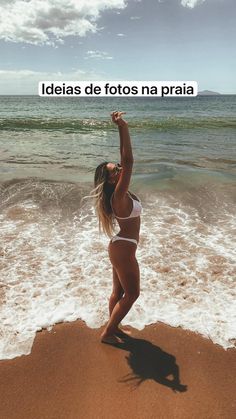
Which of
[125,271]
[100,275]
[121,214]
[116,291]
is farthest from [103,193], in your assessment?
[100,275]

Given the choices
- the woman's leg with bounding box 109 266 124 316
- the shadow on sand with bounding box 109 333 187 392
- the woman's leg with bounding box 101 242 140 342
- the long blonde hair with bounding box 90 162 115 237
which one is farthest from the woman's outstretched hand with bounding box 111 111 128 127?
the shadow on sand with bounding box 109 333 187 392

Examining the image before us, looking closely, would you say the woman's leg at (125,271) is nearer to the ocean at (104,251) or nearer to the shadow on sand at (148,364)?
the shadow on sand at (148,364)

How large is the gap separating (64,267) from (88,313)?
4.58ft

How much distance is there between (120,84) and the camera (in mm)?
6133

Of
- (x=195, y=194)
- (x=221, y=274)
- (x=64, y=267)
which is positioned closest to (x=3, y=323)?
(x=64, y=267)

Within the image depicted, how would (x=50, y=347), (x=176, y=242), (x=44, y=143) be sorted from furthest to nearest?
(x=44, y=143)
(x=176, y=242)
(x=50, y=347)

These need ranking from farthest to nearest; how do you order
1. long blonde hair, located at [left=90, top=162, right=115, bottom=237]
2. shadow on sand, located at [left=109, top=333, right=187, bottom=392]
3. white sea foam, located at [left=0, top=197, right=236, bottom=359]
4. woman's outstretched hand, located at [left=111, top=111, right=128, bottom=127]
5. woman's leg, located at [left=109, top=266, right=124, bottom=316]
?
white sea foam, located at [left=0, top=197, right=236, bottom=359] → woman's leg, located at [left=109, top=266, right=124, bottom=316] → shadow on sand, located at [left=109, top=333, right=187, bottom=392] → long blonde hair, located at [left=90, top=162, right=115, bottom=237] → woman's outstretched hand, located at [left=111, top=111, right=128, bottom=127]

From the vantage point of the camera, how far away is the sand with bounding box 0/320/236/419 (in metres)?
3.57

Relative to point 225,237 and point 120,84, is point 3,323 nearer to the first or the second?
point 120,84

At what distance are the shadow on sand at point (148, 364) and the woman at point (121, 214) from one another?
35 cm

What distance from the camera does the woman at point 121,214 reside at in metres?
3.58

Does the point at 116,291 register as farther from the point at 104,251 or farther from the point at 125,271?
the point at 104,251

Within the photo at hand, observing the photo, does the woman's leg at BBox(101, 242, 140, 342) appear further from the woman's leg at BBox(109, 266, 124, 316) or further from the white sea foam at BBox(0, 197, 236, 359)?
the white sea foam at BBox(0, 197, 236, 359)

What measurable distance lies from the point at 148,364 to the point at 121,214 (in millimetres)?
1833
